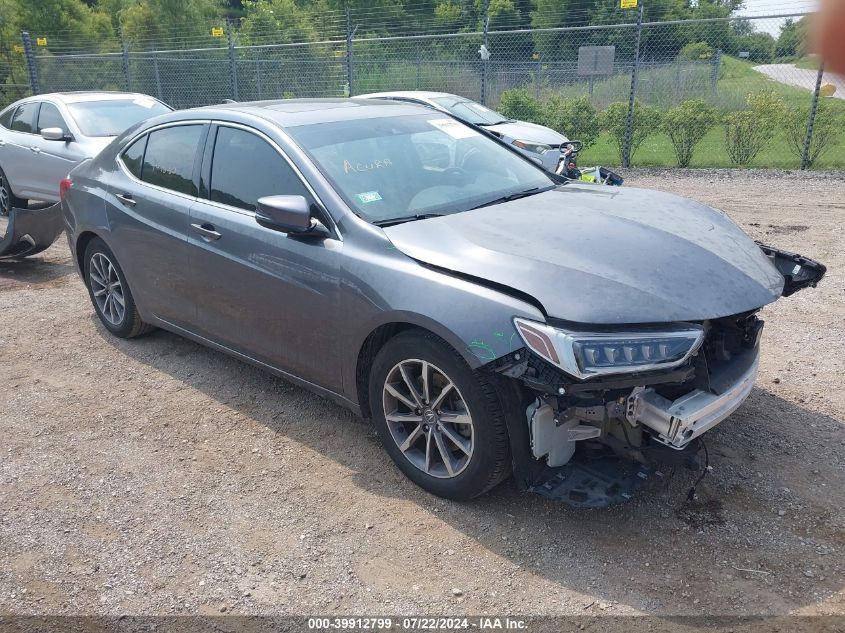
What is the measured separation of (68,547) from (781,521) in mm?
3154

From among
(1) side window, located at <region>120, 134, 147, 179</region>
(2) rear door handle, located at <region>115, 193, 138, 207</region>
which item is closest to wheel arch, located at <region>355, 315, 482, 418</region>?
(2) rear door handle, located at <region>115, 193, 138, 207</region>

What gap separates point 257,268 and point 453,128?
158 centimetres

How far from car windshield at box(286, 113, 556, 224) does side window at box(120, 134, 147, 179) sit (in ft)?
5.06

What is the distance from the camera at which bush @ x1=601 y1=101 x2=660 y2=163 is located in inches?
537

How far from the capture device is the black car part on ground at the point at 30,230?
24.4ft

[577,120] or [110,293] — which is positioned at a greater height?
[110,293]

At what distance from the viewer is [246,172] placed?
168 inches

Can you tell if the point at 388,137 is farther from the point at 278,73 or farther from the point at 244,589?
the point at 278,73

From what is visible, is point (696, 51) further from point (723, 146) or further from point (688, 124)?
point (688, 124)

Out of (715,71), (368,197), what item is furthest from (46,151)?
(715,71)

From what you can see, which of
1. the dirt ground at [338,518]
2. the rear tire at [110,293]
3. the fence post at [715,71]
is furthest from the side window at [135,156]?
the fence post at [715,71]

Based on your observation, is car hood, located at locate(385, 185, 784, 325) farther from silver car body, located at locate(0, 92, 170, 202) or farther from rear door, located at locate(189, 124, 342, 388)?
silver car body, located at locate(0, 92, 170, 202)

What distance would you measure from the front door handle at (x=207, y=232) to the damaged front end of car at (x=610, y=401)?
205 centimetres

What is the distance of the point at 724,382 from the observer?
327cm
